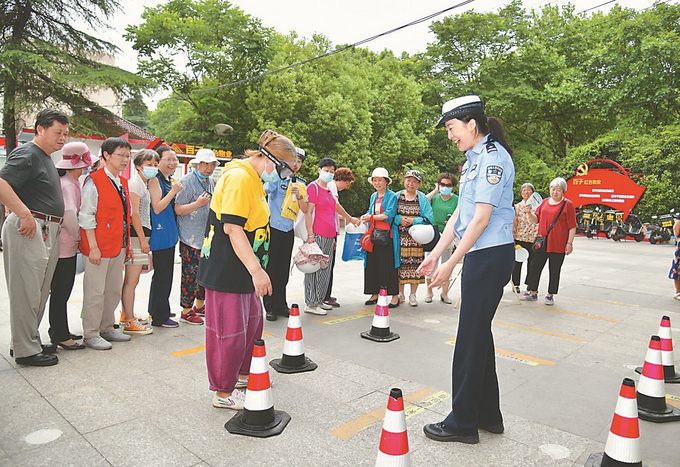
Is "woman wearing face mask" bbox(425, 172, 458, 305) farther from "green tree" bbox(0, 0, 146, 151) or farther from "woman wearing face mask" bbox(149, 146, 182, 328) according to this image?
"green tree" bbox(0, 0, 146, 151)

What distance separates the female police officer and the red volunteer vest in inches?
125

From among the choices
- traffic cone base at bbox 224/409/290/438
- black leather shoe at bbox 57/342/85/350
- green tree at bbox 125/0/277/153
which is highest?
green tree at bbox 125/0/277/153

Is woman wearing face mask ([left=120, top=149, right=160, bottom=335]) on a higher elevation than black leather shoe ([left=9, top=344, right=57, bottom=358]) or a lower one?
higher

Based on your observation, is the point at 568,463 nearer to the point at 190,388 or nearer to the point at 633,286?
the point at 190,388

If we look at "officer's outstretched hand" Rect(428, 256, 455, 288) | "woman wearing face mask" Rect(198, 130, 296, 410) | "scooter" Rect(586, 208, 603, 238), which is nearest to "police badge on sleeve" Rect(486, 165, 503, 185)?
"officer's outstretched hand" Rect(428, 256, 455, 288)

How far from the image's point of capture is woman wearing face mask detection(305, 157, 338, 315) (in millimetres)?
6164

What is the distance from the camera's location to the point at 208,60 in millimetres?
26141

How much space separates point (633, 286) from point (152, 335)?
28.4 ft

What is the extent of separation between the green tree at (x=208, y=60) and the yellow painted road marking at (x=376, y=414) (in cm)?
2410

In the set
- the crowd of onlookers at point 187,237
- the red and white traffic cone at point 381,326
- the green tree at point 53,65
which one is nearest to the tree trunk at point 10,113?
the green tree at point 53,65

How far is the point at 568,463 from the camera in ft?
9.12

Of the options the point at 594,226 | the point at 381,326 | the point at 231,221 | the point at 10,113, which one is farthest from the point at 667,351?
the point at 10,113

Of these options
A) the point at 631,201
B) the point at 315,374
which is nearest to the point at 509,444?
the point at 315,374

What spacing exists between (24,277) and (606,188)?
2301cm
